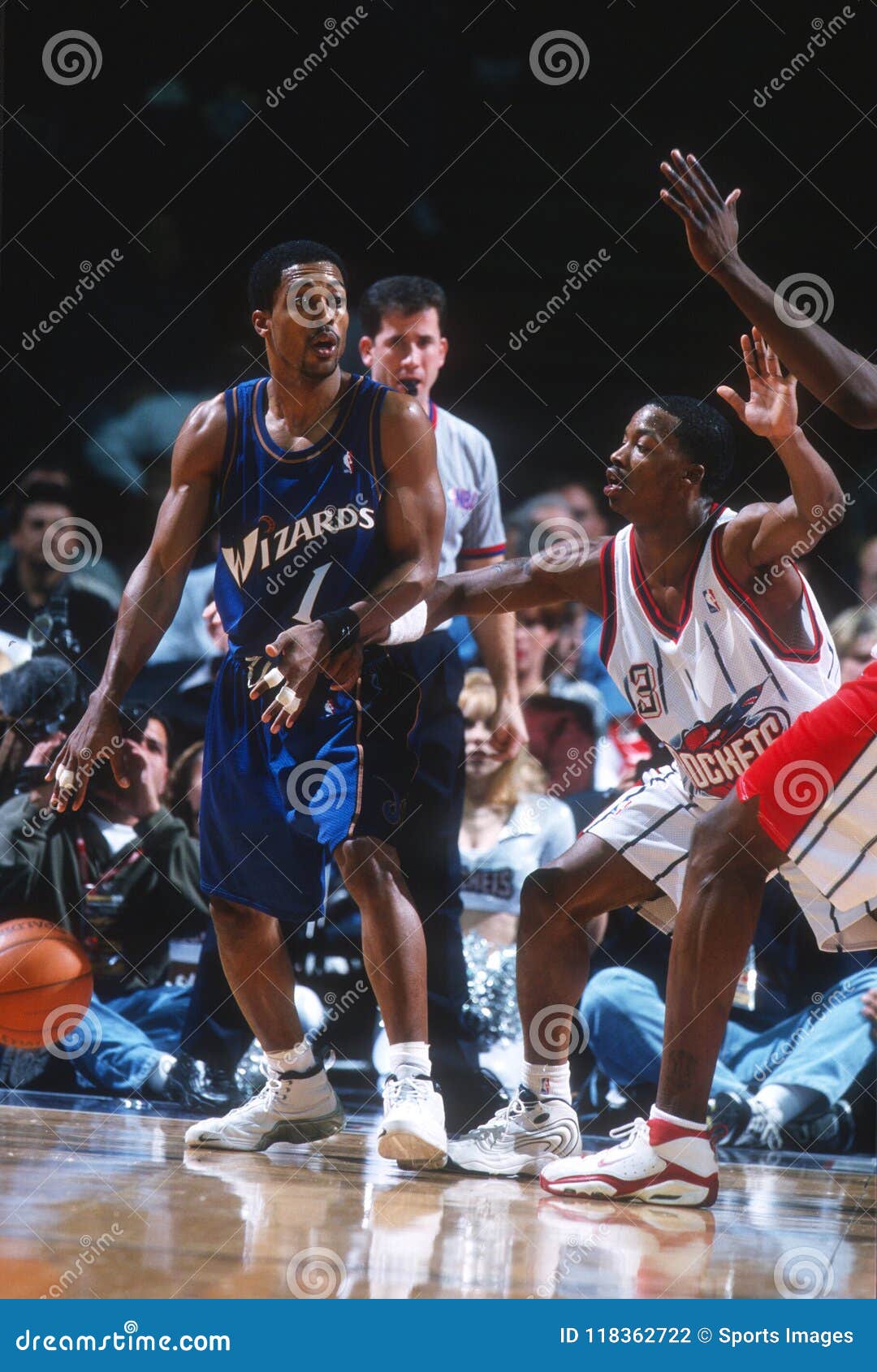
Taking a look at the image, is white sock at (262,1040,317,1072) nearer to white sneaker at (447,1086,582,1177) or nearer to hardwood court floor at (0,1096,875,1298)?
hardwood court floor at (0,1096,875,1298)

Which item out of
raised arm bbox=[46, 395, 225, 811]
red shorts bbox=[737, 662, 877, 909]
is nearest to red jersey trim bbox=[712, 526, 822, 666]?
red shorts bbox=[737, 662, 877, 909]

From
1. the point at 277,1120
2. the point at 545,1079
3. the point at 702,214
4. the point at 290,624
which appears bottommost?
the point at 277,1120

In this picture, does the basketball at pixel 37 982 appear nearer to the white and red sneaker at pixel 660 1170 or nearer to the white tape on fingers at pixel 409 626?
the white tape on fingers at pixel 409 626

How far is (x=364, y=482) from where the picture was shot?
11.5 feet

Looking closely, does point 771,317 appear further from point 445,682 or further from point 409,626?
point 445,682

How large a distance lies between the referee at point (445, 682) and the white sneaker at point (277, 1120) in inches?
24.5

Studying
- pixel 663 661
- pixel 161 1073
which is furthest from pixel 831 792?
pixel 161 1073

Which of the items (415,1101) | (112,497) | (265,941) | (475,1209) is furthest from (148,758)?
(475,1209)

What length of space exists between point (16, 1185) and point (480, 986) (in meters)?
1.87

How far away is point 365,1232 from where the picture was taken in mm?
2469

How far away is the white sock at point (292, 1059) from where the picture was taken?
342 cm

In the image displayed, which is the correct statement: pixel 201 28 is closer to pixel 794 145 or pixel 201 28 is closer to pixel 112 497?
pixel 112 497

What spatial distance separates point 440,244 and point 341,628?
5.78 ft

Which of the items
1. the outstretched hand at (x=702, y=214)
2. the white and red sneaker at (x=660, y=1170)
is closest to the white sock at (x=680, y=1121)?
the white and red sneaker at (x=660, y=1170)
